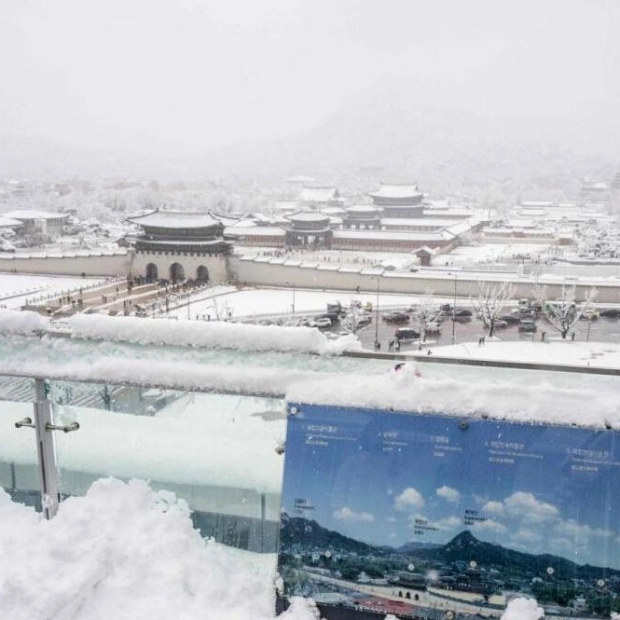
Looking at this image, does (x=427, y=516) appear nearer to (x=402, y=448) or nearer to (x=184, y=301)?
(x=402, y=448)

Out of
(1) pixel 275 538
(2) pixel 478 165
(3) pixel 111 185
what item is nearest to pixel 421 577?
(1) pixel 275 538

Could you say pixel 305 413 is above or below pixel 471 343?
above

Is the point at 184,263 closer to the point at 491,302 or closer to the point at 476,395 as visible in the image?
the point at 491,302

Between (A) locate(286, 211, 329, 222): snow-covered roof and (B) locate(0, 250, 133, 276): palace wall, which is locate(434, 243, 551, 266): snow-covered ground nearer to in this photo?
(A) locate(286, 211, 329, 222): snow-covered roof

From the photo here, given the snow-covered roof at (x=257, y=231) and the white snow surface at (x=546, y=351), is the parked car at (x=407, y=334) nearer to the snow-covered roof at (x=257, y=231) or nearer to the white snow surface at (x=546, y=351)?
the white snow surface at (x=546, y=351)

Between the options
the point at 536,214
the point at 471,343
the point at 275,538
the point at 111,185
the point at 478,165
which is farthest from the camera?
the point at 478,165

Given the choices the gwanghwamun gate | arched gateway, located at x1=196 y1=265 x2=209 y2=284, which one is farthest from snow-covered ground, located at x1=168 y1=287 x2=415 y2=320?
the gwanghwamun gate

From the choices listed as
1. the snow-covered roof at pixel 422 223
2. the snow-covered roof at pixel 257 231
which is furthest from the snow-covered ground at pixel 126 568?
the snow-covered roof at pixel 422 223
